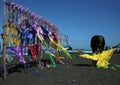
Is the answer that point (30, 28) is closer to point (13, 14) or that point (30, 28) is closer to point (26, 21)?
point (26, 21)

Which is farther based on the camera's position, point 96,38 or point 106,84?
point 96,38

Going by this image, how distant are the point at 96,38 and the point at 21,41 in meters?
6.80

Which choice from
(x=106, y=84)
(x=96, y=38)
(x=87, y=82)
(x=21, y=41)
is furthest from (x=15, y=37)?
(x=96, y=38)

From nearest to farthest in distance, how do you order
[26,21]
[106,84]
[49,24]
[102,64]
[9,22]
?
[106,84]
[9,22]
[26,21]
[102,64]
[49,24]

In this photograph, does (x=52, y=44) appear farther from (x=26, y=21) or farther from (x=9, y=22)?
(x=9, y=22)

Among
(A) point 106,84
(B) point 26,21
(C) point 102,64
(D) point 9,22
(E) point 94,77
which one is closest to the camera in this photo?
(A) point 106,84

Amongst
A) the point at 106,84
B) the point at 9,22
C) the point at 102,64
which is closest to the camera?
the point at 106,84

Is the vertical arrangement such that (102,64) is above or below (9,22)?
below

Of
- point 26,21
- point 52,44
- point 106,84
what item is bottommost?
point 106,84

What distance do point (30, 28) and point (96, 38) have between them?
5.70m

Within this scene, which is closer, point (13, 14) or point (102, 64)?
point (13, 14)

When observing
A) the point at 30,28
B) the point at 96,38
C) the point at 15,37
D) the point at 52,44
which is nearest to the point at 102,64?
the point at 96,38

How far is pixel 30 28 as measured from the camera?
1323cm

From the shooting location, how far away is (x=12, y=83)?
1017cm
